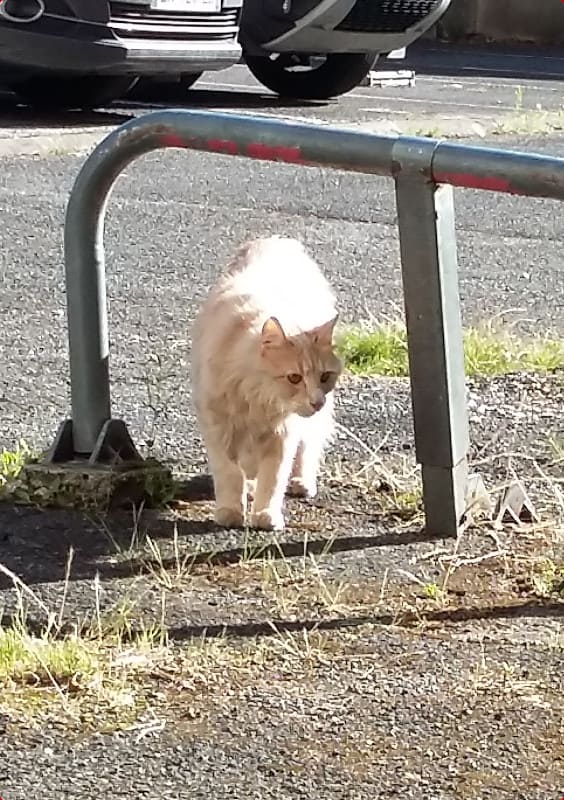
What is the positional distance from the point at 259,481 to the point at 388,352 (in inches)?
67.4

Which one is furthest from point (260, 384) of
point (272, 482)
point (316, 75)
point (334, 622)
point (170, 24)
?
point (316, 75)

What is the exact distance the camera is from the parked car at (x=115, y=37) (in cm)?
988

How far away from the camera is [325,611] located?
3.23m

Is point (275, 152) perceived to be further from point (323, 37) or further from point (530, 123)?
point (530, 123)

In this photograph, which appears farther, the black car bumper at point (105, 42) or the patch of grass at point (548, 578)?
the black car bumper at point (105, 42)

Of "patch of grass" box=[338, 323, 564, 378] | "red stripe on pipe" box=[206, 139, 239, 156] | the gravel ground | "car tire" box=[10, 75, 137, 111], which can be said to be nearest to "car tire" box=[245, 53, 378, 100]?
"car tire" box=[10, 75, 137, 111]

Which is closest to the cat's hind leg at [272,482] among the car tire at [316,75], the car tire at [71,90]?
the car tire at [71,90]

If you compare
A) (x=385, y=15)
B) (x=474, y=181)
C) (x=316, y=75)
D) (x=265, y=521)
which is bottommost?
(x=316, y=75)

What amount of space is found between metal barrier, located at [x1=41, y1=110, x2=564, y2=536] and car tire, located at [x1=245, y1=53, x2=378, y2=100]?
9490mm

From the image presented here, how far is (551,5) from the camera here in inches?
988

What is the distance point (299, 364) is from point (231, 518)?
0.43 metres

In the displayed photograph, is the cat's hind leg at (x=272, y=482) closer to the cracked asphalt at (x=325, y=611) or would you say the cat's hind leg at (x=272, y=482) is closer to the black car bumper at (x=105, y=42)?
the cracked asphalt at (x=325, y=611)

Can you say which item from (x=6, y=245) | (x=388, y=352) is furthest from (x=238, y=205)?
(x=388, y=352)

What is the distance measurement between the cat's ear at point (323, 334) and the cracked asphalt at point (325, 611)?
46 centimetres
